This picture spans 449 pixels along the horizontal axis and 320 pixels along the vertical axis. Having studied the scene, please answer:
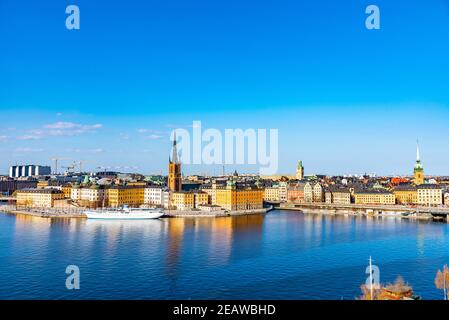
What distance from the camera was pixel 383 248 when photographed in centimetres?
1045

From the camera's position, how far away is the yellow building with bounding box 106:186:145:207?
2127cm

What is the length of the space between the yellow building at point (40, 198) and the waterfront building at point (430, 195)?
18703 mm

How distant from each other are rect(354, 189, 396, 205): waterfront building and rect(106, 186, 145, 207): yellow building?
1195cm

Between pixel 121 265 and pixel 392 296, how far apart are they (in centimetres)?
544

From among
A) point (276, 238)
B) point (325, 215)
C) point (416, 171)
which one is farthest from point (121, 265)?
point (416, 171)

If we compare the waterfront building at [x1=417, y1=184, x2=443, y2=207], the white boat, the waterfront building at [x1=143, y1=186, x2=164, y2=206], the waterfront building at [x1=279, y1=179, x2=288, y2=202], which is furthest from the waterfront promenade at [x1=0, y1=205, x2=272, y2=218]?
the waterfront building at [x1=417, y1=184, x2=443, y2=207]

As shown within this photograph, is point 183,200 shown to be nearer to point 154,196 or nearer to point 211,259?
point 154,196

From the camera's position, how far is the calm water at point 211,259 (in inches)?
256

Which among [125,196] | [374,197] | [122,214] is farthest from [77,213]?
[374,197]

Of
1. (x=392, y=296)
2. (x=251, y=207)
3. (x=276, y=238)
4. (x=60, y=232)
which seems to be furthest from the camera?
(x=251, y=207)

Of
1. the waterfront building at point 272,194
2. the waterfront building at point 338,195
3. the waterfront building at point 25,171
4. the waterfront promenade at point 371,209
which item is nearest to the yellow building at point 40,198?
the waterfront promenade at point 371,209

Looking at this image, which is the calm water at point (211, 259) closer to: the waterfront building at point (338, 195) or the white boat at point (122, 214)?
the white boat at point (122, 214)
